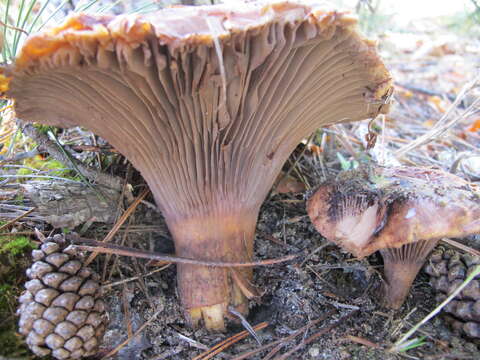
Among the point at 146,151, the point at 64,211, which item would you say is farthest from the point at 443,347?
the point at 64,211

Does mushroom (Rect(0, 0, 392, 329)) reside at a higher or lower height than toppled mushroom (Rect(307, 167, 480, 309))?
higher

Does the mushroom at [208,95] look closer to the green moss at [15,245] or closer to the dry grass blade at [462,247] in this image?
the green moss at [15,245]

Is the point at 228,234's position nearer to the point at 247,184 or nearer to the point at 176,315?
the point at 247,184

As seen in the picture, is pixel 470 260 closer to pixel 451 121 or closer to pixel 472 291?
pixel 472 291

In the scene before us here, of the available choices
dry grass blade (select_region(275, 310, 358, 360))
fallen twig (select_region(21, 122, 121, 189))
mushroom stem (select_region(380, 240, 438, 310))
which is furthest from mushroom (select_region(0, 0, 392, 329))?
mushroom stem (select_region(380, 240, 438, 310))

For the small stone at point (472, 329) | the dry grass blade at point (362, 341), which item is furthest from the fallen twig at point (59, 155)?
the small stone at point (472, 329)

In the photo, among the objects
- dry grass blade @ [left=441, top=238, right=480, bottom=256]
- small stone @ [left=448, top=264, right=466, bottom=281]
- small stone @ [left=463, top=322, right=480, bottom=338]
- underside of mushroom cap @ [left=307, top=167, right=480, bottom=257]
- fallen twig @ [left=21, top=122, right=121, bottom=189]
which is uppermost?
fallen twig @ [left=21, top=122, right=121, bottom=189]

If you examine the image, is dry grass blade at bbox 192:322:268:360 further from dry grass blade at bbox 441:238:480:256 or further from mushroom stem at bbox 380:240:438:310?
dry grass blade at bbox 441:238:480:256

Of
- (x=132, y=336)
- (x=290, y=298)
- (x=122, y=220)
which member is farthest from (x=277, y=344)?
(x=122, y=220)
